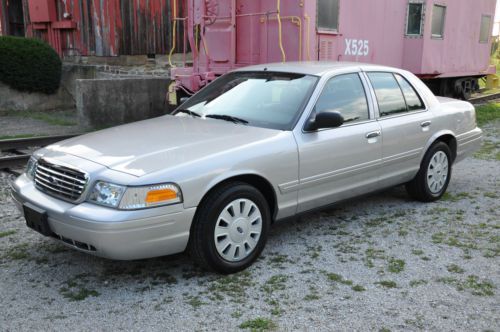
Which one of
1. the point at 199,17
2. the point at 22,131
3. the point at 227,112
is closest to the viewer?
the point at 227,112

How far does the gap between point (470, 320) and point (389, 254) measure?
3.55 feet

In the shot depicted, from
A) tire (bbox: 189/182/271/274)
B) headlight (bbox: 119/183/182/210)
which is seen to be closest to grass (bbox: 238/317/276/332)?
tire (bbox: 189/182/271/274)

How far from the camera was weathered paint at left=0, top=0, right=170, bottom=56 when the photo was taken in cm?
1401

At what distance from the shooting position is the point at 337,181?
4.57 metres

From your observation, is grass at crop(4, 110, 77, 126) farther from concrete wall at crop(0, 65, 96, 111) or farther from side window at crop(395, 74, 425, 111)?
side window at crop(395, 74, 425, 111)

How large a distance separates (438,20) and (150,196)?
9.67 m

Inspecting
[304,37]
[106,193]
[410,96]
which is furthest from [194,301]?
[304,37]

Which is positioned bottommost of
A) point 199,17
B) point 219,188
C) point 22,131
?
point 22,131

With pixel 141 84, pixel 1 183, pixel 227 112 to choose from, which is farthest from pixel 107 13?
pixel 227 112

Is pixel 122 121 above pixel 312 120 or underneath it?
underneath

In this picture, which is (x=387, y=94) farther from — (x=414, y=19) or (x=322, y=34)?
(x=414, y=19)

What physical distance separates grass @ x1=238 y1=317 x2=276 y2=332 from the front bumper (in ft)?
2.41

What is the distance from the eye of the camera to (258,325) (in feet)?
10.4

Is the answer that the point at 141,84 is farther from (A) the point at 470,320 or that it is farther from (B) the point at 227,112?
(A) the point at 470,320
